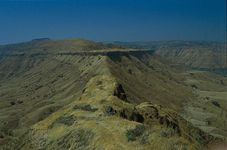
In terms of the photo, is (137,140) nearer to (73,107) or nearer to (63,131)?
(63,131)

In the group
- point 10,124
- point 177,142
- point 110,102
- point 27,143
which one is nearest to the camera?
point 177,142

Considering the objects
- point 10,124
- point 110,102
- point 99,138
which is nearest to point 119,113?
point 110,102

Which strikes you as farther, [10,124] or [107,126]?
[10,124]

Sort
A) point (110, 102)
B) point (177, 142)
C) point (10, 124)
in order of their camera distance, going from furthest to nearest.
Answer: point (10, 124), point (110, 102), point (177, 142)

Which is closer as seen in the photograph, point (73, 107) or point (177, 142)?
point (177, 142)

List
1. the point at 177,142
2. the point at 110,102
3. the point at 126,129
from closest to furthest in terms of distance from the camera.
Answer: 1. the point at 177,142
2. the point at 126,129
3. the point at 110,102

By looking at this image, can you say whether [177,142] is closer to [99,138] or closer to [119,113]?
[99,138]

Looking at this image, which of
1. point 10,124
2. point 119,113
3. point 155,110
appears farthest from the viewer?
point 10,124

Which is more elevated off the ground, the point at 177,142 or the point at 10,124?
the point at 177,142

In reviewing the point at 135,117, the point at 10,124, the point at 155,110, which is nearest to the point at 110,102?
the point at 135,117
